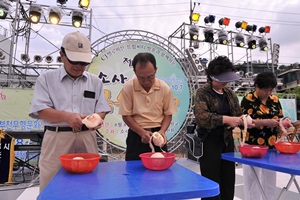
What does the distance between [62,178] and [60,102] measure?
535 millimetres

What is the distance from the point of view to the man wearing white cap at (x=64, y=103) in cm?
129

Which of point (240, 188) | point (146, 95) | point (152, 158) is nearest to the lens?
point (152, 158)

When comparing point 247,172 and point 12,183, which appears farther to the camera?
point 12,183

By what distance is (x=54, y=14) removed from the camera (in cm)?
557

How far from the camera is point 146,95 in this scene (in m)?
1.57

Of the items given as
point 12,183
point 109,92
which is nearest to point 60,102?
point 109,92

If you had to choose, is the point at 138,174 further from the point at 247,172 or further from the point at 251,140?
the point at 247,172

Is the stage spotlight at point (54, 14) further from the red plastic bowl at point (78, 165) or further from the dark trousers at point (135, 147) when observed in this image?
the red plastic bowl at point (78, 165)

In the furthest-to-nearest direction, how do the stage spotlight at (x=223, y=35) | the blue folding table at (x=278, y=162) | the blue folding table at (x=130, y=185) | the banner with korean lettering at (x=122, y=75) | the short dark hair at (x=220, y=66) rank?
the stage spotlight at (x=223, y=35), the banner with korean lettering at (x=122, y=75), the short dark hair at (x=220, y=66), the blue folding table at (x=278, y=162), the blue folding table at (x=130, y=185)

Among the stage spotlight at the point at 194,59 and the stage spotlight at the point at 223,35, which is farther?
the stage spotlight at the point at 223,35

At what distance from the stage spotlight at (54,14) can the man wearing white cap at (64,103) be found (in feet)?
15.9

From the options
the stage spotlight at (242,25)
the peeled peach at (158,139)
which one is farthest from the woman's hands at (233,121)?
the stage spotlight at (242,25)

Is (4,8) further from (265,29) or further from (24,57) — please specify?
(265,29)

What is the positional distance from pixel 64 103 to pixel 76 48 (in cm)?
31
